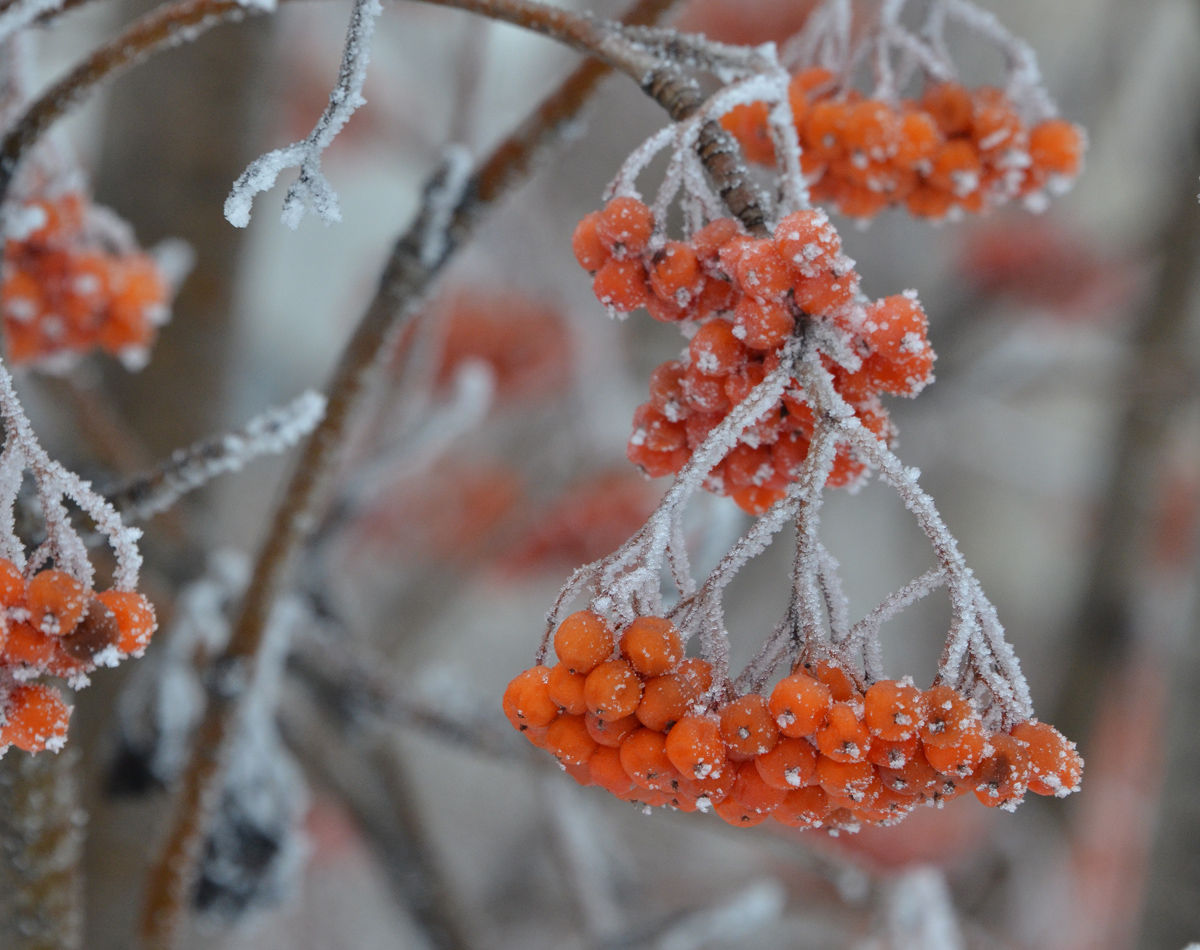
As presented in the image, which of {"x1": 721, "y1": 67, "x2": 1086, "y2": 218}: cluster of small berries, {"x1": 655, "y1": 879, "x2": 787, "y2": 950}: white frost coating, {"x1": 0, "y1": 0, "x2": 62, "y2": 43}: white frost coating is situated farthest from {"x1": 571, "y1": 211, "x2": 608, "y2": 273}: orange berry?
{"x1": 655, "y1": 879, "x2": 787, "y2": 950}: white frost coating

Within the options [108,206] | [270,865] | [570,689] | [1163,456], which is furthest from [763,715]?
[1163,456]

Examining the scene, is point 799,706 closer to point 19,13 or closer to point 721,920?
point 19,13

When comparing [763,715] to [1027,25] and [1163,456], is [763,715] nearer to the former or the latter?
[1163,456]

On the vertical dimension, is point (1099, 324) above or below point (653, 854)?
above

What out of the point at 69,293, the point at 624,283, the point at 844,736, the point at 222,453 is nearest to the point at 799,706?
the point at 844,736

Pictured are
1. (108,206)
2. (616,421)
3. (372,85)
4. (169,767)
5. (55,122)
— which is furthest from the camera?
(372,85)

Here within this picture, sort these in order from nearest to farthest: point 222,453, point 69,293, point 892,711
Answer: point 892,711, point 222,453, point 69,293

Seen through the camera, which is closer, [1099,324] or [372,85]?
[372,85]
